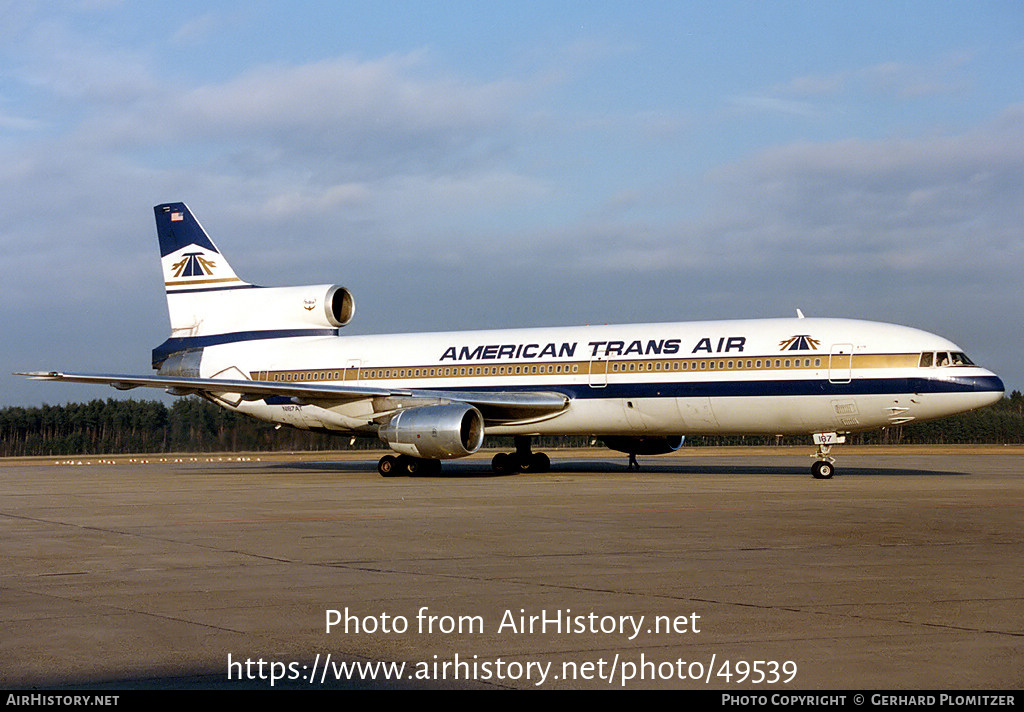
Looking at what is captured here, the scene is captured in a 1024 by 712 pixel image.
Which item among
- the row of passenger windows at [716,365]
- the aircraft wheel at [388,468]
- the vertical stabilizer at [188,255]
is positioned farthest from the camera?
the vertical stabilizer at [188,255]

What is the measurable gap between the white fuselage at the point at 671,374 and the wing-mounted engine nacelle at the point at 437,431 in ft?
7.99

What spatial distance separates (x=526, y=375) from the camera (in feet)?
99.8

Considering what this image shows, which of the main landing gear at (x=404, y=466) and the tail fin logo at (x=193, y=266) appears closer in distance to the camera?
the main landing gear at (x=404, y=466)

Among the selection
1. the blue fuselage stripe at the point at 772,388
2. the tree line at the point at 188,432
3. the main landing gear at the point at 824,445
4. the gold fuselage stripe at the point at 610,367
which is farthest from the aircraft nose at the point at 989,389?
the tree line at the point at 188,432

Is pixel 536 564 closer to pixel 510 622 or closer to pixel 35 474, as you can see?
pixel 510 622

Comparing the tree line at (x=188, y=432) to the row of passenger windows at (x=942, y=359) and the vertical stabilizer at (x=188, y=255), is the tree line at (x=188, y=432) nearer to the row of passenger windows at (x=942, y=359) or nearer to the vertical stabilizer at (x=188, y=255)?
the vertical stabilizer at (x=188, y=255)

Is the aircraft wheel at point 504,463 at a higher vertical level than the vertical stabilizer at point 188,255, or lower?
lower

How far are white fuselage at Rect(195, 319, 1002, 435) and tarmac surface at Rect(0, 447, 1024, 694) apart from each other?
→ 6.06 m

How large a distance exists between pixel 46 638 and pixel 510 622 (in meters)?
3.25

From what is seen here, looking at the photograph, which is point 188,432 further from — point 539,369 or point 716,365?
point 716,365

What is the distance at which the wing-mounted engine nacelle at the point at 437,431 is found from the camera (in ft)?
90.0

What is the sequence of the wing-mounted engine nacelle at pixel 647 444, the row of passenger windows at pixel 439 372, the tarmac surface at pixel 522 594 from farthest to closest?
the wing-mounted engine nacelle at pixel 647 444 < the row of passenger windows at pixel 439 372 < the tarmac surface at pixel 522 594

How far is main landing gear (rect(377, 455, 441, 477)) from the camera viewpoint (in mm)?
30188

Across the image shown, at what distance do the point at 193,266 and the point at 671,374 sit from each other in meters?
17.2
